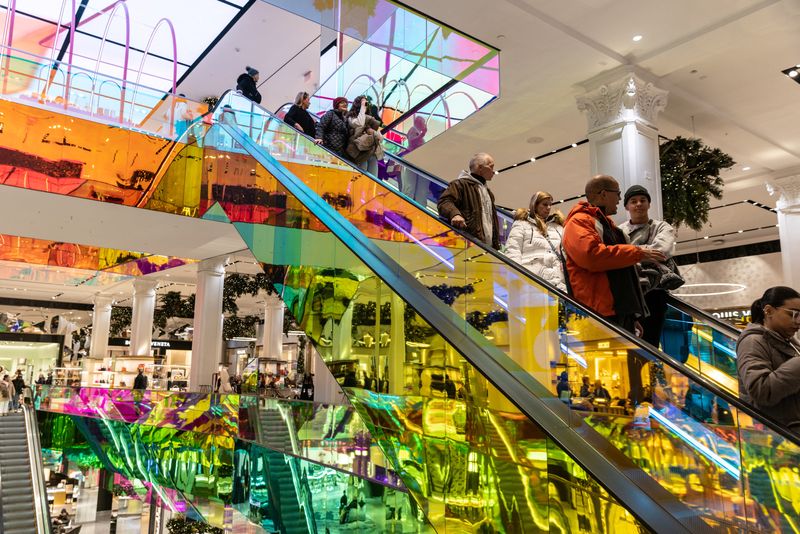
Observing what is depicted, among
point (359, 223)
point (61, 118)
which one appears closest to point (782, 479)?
point (359, 223)

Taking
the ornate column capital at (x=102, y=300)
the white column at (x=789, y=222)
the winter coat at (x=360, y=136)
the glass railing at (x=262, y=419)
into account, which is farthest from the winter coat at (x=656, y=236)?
the ornate column capital at (x=102, y=300)

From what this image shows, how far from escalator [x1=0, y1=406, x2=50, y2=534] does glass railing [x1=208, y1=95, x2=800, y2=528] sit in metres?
12.0

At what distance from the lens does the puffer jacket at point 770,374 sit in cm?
284

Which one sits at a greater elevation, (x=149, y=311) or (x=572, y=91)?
(x=572, y=91)

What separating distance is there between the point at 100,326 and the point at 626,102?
23108mm

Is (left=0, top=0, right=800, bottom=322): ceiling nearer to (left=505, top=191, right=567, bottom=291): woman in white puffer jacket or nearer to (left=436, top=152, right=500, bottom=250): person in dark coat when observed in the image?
(left=436, top=152, right=500, bottom=250): person in dark coat

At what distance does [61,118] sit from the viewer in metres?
11.7

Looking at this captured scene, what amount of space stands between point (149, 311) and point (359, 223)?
19.3 metres

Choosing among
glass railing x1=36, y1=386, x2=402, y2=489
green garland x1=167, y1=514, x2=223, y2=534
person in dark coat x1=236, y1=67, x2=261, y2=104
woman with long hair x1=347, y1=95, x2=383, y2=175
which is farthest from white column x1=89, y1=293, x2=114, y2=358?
woman with long hair x1=347, y1=95, x2=383, y2=175

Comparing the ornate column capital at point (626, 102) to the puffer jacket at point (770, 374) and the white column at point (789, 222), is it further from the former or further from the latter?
the puffer jacket at point (770, 374)

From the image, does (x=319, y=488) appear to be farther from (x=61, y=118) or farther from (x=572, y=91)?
(x=61, y=118)

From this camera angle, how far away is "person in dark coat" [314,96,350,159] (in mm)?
8523

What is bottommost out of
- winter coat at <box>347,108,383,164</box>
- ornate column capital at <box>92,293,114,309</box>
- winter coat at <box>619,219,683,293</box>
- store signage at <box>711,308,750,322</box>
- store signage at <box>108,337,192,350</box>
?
winter coat at <box>619,219,683,293</box>

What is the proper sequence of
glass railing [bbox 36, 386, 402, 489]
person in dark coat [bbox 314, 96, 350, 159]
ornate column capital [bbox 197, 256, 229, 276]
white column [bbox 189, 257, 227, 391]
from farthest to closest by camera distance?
1. ornate column capital [bbox 197, 256, 229, 276]
2. white column [bbox 189, 257, 227, 391]
3. person in dark coat [bbox 314, 96, 350, 159]
4. glass railing [bbox 36, 386, 402, 489]
